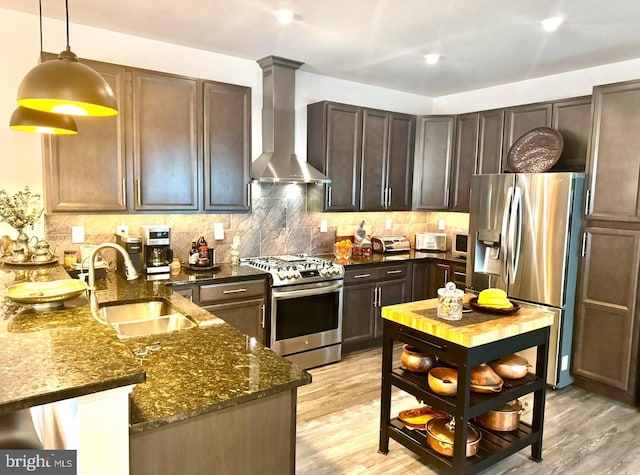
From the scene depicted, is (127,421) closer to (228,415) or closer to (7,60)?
(228,415)

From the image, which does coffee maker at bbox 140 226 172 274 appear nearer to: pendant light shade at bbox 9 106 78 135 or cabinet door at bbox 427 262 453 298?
pendant light shade at bbox 9 106 78 135

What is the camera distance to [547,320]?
2549 millimetres

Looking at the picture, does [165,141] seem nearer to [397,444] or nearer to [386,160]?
[386,160]

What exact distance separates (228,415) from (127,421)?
1.08 feet

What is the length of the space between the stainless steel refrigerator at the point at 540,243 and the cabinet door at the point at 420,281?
0.88 m

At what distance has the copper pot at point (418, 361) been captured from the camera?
2529 millimetres

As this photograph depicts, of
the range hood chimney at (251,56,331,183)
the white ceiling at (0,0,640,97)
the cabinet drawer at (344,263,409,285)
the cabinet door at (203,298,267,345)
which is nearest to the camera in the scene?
the white ceiling at (0,0,640,97)

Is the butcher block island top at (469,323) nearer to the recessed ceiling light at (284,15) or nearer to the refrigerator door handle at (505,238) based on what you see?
the refrigerator door handle at (505,238)

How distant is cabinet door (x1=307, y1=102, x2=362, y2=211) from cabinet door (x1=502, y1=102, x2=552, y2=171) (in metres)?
1.43

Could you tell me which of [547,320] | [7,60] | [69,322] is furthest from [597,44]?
[7,60]

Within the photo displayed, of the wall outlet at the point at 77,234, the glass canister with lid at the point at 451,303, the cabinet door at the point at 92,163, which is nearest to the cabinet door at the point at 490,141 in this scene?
the glass canister with lid at the point at 451,303

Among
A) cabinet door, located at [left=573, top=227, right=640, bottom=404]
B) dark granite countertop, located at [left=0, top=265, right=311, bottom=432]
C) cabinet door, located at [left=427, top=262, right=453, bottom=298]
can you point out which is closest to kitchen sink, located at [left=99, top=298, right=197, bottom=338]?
dark granite countertop, located at [left=0, top=265, right=311, bottom=432]

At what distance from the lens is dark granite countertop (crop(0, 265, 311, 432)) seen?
112cm

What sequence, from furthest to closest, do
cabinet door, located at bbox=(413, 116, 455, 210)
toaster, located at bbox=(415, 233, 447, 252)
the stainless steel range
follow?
toaster, located at bbox=(415, 233, 447, 252), cabinet door, located at bbox=(413, 116, 455, 210), the stainless steel range
